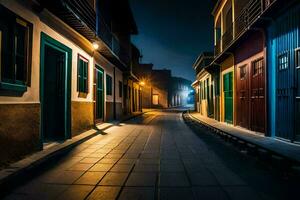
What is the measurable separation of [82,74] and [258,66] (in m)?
6.87

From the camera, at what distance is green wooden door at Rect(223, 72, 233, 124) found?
16.0 m

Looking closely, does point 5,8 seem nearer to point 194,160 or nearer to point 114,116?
point 194,160

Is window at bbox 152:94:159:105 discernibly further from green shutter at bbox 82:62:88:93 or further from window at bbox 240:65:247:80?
green shutter at bbox 82:62:88:93

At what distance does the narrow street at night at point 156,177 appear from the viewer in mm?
4449

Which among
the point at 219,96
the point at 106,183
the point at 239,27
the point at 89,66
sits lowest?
the point at 106,183

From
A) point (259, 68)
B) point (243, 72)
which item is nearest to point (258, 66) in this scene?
point (259, 68)

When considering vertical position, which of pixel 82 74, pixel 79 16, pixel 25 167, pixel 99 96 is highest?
pixel 79 16

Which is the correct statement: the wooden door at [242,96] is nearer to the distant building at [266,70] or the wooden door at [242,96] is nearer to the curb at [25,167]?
the distant building at [266,70]

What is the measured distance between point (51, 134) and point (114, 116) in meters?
10.5

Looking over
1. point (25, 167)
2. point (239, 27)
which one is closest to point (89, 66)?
point (239, 27)

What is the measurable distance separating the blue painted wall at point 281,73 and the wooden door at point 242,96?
8.93 feet

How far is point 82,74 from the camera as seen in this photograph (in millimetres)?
12141

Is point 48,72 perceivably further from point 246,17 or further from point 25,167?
point 246,17

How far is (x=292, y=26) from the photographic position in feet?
27.8
